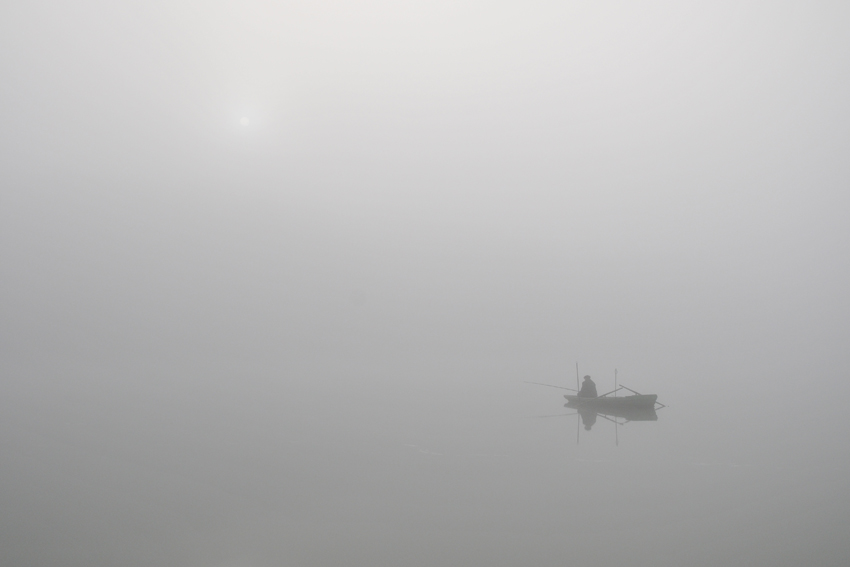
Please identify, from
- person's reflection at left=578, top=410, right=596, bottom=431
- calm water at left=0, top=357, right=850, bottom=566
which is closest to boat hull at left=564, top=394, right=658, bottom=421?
person's reflection at left=578, top=410, right=596, bottom=431

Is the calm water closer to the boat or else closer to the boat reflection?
the boat reflection

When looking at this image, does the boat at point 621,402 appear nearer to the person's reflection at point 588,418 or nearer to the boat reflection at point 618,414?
the boat reflection at point 618,414

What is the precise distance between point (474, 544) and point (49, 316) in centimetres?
10078

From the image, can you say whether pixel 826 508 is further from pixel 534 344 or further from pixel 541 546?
pixel 534 344

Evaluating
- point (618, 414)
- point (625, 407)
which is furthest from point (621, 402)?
point (618, 414)

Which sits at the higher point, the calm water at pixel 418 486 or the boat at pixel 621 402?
the boat at pixel 621 402

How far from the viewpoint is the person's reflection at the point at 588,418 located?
60.3ft

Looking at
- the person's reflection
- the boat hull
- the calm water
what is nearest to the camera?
the calm water

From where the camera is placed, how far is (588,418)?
1977 centimetres

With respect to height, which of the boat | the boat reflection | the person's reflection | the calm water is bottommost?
the calm water

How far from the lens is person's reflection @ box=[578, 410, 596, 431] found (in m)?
18.4

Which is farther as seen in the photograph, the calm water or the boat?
the boat

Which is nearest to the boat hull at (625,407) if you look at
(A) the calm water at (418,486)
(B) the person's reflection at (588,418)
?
(B) the person's reflection at (588,418)

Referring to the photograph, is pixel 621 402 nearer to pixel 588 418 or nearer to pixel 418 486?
pixel 588 418
